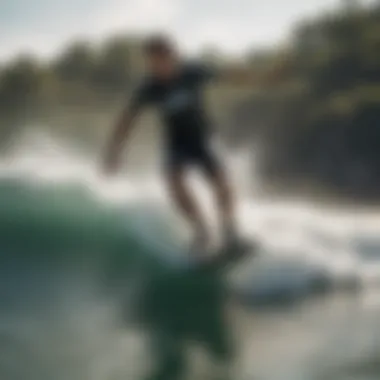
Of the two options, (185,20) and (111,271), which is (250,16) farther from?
(111,271)

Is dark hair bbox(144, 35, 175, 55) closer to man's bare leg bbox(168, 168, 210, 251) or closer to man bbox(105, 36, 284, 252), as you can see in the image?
man bbox(105, 36, 284, 252)

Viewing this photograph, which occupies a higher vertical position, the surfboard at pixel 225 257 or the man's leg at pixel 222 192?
the man's leg at pixel 222 192

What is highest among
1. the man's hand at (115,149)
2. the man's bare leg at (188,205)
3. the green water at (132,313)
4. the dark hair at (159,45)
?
the dark hair at (159,45)

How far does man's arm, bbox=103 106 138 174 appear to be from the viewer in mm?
1529

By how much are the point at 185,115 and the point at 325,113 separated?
208 millimetres

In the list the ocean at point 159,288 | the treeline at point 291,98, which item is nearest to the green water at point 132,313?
the ocean at point 159,288

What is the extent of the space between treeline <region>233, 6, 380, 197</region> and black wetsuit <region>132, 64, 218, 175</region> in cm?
7

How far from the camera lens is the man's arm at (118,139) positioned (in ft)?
5.02

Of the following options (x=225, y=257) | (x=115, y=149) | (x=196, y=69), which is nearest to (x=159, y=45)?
(x=196, y=69)

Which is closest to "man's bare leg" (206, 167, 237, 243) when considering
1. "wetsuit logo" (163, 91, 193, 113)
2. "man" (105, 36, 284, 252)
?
"man" (105, 36, 284, 252)

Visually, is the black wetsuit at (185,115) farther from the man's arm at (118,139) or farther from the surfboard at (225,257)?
the surfboard at (225,257)

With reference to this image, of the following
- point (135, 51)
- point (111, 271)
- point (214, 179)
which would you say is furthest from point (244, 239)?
point (135, 51)

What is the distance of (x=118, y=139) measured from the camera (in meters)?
→ 1.53

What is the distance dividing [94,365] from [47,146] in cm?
33
